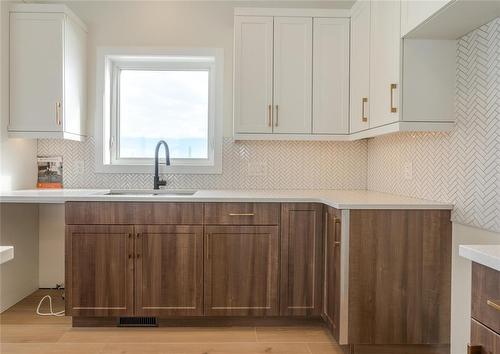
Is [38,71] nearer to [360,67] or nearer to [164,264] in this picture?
[164,264]

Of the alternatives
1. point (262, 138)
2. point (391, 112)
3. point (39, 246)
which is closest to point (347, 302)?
point (391, 112)

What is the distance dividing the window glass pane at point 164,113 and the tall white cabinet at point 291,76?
540 millimetres

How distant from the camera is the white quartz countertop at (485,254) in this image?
104 cm

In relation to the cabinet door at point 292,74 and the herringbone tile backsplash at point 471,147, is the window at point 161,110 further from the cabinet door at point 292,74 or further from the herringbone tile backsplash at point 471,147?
the herringbone tile backsplash at point 471,147

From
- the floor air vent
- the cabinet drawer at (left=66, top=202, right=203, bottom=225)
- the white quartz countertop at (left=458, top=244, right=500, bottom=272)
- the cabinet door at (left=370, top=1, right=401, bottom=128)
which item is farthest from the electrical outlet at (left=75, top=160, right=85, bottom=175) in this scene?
the white quartz countertop at (left=458, top=244, right=500, bottom=272)

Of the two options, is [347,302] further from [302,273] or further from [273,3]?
[273,3]

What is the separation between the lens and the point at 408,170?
2.66 m

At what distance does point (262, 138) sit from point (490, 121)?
1500 mm

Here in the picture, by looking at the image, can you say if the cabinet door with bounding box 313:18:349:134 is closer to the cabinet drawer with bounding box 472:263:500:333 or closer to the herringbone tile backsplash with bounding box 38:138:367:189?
the herringbone tile backsplash with bounding box 38:138:367:189

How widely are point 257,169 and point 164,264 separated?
44.1 inches

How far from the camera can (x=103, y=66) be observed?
3.24 meters

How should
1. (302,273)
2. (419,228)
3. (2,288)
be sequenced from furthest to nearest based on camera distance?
(2,288)
(302,273)
(419,228)

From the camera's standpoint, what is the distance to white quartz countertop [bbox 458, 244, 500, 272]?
104 centimetres

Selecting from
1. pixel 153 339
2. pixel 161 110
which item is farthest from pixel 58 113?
pixel 153 339
